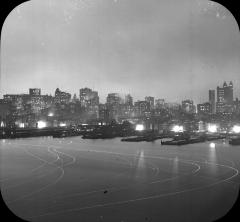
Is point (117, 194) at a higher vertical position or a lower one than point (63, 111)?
lower

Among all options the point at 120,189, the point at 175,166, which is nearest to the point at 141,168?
the point at 175,166

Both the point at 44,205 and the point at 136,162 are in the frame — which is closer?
the point at 44,205

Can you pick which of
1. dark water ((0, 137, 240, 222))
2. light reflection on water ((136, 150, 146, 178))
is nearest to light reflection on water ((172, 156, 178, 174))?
dark water ((0, 137, 240, 222))

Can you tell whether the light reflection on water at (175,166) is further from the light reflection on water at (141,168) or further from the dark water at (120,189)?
the light reflection on water at (141,168)

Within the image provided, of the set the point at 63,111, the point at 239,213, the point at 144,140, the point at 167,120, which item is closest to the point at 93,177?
the point at 239,213

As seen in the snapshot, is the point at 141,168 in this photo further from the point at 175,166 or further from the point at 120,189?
the point at 120,189

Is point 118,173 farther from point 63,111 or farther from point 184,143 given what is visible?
point 63,111

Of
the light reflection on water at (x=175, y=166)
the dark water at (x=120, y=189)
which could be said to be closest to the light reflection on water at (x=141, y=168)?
the dark water at (x=120, y=189)

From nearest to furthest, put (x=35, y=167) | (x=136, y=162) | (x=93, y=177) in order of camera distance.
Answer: (x=93, y=177), (x=35, y=167), (x=136, y=162)
